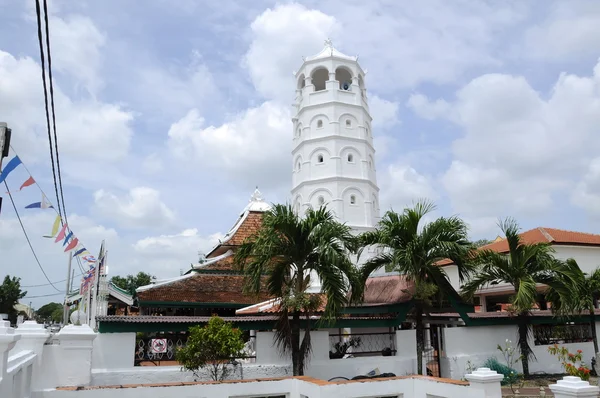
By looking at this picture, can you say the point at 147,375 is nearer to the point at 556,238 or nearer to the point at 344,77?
the point at 556,238

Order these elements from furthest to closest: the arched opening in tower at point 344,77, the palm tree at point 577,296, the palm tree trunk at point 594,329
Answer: the arched opening in tower at point 344,77 < the palm tree trunk at point 594,329 < the palm tree at point 577,296

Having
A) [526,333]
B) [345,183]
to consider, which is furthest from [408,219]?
[345,183]

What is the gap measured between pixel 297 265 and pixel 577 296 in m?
9.00

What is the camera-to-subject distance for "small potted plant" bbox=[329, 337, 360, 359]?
15031 millimetres

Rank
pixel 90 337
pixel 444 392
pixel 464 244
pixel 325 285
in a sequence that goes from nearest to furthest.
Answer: pixel 444 392, pixel 90 337, pixel 325 285, pixel 464 244

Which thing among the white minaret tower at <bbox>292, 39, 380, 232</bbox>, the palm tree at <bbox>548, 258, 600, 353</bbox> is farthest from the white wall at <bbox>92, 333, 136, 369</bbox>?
the white minaret tower at <bbox>292, 39, 380, 232</bbox>

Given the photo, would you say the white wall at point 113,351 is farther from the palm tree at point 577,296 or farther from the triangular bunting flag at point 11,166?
the palm tree at point 577,296

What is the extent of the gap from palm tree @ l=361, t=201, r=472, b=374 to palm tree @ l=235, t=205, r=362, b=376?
151cm

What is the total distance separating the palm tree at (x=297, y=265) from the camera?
42.6 feet

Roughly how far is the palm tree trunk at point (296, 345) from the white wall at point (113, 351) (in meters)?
4.09

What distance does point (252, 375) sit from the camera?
43.8 ft

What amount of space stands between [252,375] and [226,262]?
26.9 feet

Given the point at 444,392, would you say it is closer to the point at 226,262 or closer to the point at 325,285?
the point at 325,285

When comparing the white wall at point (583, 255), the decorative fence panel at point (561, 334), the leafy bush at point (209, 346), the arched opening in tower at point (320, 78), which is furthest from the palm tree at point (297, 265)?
the arched opening in tower at point (320, 78)
